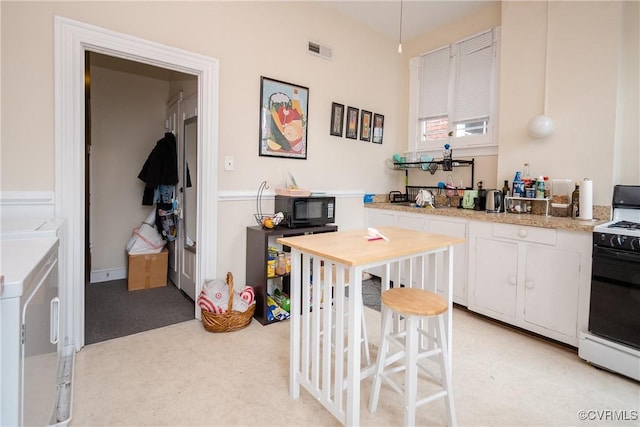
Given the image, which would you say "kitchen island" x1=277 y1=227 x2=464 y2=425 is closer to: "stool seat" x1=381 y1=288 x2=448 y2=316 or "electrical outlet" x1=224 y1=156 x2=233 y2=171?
"stool seat" x1=381 y1=288 x2=448 y2=316

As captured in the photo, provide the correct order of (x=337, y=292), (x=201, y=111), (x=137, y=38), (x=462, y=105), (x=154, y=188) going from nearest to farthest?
(x=337, y=292)
(x=137, y=38)
(x=201, y=111)
(x=462, y=105)
(x=154, y=188)

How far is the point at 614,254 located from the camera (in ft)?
6.54

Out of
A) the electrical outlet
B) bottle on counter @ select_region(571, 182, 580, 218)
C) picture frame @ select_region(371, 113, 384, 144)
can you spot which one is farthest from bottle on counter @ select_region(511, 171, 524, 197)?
the electrical outlet

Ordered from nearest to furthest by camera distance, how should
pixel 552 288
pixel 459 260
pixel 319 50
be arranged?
pixel 552 288 < pixel 459 260 < pixel 319 50

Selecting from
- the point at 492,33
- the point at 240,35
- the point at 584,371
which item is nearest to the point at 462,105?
the point at 492,33

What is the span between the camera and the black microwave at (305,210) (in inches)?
111

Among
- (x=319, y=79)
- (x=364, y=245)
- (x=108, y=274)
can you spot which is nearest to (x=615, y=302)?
(x=364, y=245)

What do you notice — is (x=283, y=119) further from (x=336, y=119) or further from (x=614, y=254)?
(x=614, y=254)

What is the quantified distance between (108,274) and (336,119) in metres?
3.30

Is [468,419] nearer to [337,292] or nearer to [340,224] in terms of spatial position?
[337,292]

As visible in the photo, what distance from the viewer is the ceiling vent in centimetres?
327

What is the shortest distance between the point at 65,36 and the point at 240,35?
1.28 meters

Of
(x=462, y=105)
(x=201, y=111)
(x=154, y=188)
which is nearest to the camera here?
(x=201, y=111)

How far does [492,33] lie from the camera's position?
3.29 metres
